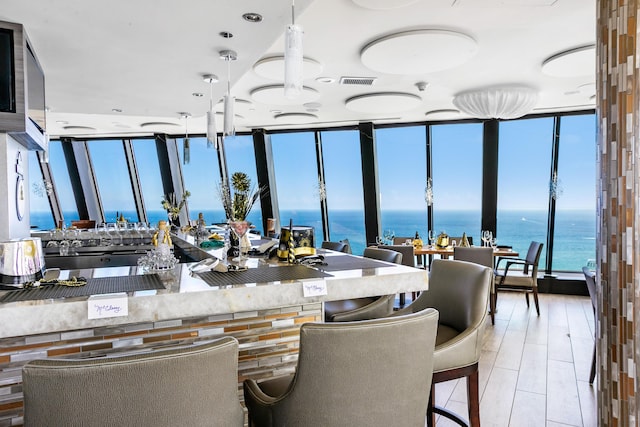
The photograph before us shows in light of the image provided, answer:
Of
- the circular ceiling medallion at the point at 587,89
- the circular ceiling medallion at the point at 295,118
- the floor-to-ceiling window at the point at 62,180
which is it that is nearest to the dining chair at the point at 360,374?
the circular ceiling medallion at the point at 587,89

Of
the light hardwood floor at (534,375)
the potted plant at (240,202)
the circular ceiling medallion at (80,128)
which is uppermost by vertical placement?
the circular ceiling medallion at (80,128)

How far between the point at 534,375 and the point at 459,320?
6.08ft

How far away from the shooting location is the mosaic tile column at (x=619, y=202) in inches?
62.4

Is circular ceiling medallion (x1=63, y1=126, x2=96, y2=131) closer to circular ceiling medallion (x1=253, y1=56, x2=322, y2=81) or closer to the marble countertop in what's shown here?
circular ceiling medallion (x1=253, y1=56, x2=322, y2=81)

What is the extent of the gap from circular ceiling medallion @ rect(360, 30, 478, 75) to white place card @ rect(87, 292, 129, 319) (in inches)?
121

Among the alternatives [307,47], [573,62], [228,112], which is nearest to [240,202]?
[228,112]

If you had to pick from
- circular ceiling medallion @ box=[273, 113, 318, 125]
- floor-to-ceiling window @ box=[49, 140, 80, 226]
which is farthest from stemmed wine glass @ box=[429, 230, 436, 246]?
floor-to-ceiling window @ box=[49, 140, 80, 226]

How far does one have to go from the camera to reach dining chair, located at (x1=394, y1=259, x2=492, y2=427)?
1.93m

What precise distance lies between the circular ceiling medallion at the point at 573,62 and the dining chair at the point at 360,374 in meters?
3.82

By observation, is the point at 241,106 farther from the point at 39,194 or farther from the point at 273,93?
the point at 39,194

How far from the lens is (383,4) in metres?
3.02

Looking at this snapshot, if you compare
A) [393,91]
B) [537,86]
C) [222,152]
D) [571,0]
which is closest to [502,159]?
[537,86]

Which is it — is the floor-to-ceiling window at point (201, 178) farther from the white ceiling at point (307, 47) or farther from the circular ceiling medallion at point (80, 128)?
the white ceiling at point (307, 47)

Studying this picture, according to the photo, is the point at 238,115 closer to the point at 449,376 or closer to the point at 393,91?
the point at 393,91
